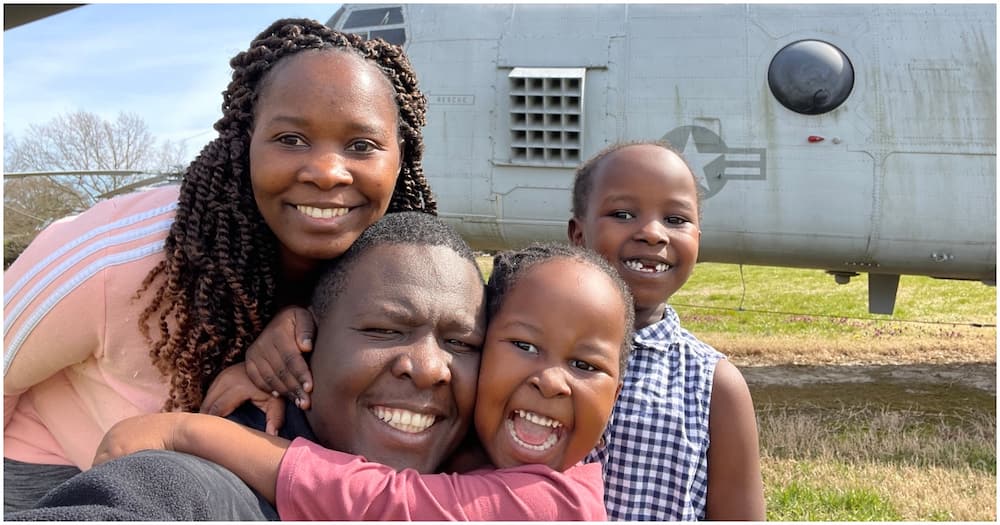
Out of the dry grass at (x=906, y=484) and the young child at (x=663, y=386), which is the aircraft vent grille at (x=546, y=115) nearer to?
the dry grass at (x=906, y=484)

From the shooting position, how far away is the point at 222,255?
2066 millimetres

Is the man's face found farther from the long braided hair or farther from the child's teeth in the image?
the long braided hair

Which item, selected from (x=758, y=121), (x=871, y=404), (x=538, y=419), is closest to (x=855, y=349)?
(x=871, y=404)

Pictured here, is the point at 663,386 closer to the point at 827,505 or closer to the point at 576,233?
the point at 576,233

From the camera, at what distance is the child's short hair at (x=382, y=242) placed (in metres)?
1.95

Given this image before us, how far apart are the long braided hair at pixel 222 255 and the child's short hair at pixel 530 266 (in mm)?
484

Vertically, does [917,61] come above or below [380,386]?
above

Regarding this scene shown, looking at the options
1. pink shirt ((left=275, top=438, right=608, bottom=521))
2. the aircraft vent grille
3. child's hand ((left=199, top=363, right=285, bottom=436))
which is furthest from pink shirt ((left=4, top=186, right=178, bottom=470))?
the aircraft vent grille

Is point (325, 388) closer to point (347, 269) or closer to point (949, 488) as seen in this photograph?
point (347, 269)

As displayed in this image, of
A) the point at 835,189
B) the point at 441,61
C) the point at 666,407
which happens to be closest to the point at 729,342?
the point at 835,189

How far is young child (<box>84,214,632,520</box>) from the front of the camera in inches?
64.4

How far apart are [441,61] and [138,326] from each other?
6035 mm

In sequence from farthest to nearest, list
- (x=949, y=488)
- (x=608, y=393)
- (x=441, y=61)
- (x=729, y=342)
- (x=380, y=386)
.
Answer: (x=729, y=342), (x=441, y=61), (x=949, y=488), (x=608, y=393), (x=380, y=386)

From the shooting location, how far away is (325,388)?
71.9 inches
